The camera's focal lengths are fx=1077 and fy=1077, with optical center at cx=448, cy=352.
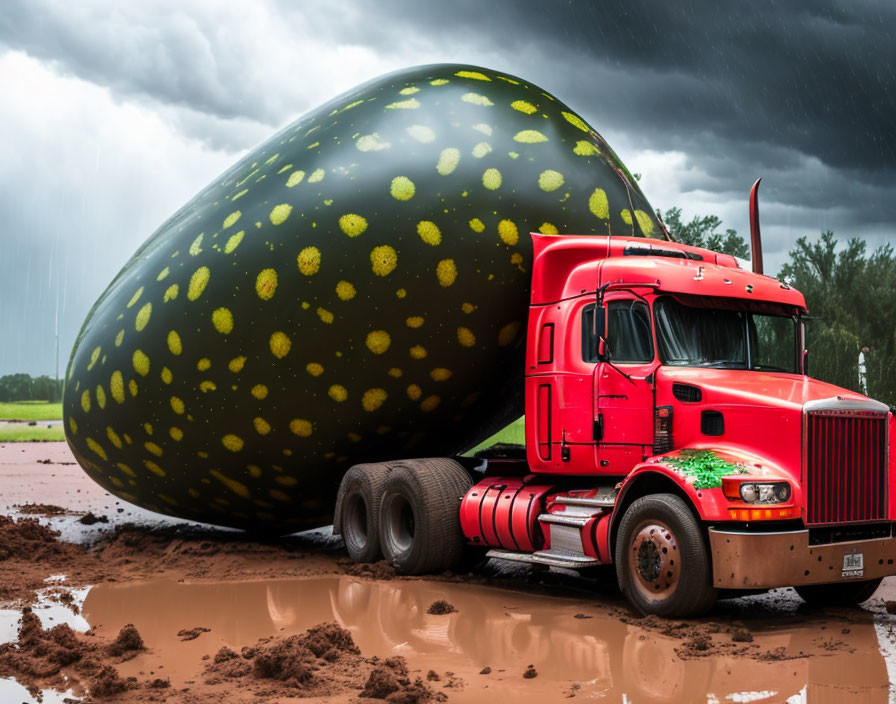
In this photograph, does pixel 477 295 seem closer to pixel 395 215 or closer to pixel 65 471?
pixel 395 215

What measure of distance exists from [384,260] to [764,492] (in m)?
4.37

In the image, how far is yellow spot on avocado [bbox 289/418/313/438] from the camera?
10617 mm

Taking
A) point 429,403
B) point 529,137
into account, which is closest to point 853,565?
point 429,403

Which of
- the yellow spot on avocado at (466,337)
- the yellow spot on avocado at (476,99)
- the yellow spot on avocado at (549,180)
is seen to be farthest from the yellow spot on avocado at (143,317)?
the yellow spot on avocado at (549,180)

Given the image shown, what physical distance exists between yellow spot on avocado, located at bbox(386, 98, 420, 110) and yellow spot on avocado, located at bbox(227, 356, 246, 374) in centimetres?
299

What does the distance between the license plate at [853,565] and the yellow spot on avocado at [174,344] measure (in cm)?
657

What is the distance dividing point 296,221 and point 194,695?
574 centimetres

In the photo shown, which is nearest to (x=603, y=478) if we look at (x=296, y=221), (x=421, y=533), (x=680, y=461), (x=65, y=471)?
(x=680, y=461)

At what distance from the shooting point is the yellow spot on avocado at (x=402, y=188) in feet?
33.7

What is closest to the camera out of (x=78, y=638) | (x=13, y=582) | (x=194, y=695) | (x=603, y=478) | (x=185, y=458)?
(x=194, y=695)

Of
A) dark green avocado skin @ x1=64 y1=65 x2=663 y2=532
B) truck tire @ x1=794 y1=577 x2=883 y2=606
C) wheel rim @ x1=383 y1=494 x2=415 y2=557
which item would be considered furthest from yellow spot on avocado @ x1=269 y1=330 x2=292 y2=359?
truck tire @ x1=794 y1=577 x2=883 y2=606

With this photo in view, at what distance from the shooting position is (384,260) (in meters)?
10.1

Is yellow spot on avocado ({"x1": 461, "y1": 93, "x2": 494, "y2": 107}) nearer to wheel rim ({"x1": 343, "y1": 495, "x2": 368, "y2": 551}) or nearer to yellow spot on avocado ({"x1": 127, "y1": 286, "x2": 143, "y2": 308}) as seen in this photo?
yellow spot on avocado ({"x1": 127, "y1": 286, "x2": 143, "y2": 308})

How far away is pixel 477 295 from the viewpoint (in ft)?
33.1
